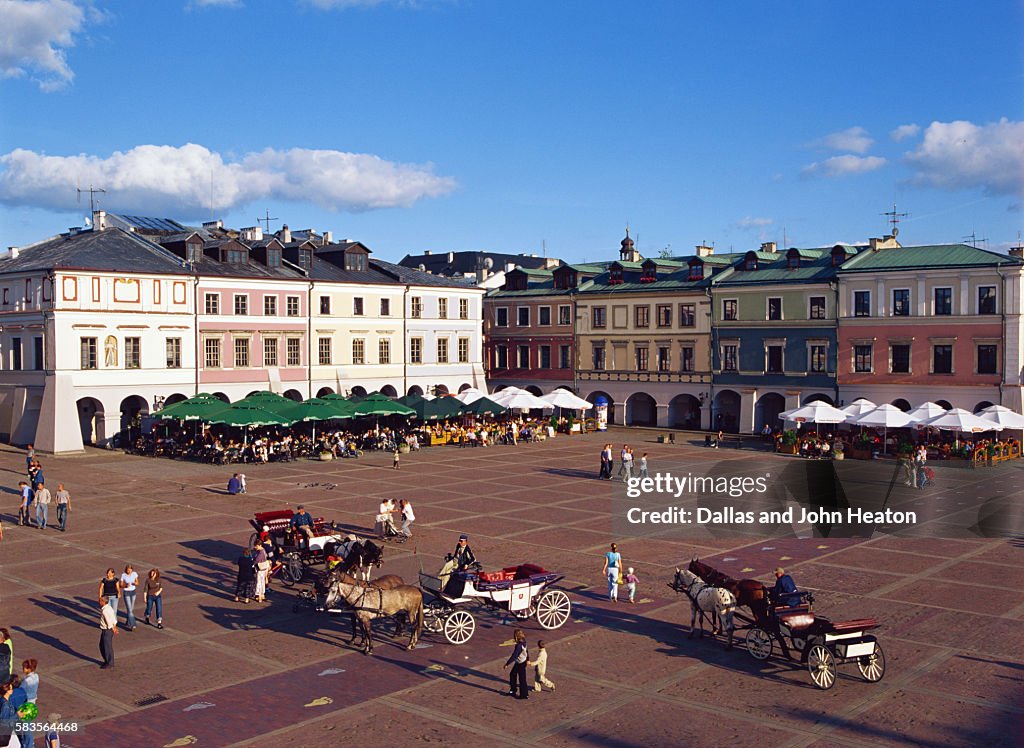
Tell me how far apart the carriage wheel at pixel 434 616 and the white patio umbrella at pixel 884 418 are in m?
34.9

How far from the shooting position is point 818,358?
2406 inches

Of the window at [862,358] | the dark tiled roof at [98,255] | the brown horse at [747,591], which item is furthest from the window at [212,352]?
the brown horse at [747,591]

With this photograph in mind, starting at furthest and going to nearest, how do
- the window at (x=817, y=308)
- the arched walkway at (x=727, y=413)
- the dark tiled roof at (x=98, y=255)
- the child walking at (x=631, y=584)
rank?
the arched walkway at (x=727, y=413) → the window at (x=817, y=308) → the dark tiled roof at (x=98, y=255) → the child walking at (x=631, y=584)

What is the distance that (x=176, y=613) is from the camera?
21500 mm

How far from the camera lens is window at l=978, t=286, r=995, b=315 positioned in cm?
5406

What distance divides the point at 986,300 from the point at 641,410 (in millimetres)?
25725

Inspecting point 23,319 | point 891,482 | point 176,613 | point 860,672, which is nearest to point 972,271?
point 891,482

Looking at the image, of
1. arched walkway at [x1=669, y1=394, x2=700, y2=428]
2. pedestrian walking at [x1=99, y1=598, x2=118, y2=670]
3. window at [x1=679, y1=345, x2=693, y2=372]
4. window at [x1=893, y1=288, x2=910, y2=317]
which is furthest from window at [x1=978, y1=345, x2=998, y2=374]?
pedestrian walking at [x1=99, y1=598, x2=118, y2=670]

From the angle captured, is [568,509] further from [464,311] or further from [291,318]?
[464,311]

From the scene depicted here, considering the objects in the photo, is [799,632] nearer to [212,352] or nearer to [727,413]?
[212,352]

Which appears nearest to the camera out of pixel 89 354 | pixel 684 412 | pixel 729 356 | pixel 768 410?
pixel 89 354

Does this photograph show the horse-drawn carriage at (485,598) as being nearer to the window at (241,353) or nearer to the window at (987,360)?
the window at (241,353)

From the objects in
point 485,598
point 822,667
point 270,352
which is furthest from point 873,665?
point 270,352

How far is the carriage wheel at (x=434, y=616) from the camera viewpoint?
64.4ft
